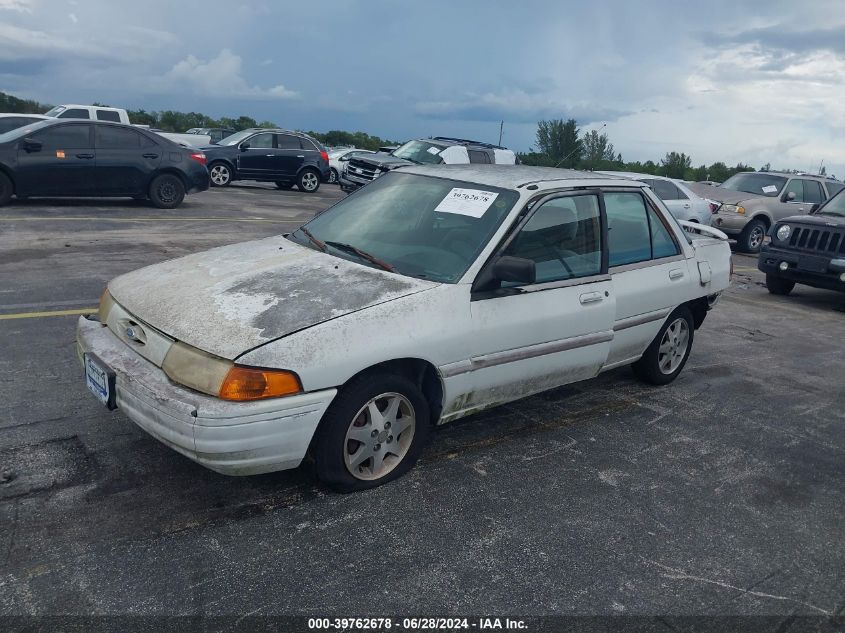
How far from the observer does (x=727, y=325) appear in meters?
8.34

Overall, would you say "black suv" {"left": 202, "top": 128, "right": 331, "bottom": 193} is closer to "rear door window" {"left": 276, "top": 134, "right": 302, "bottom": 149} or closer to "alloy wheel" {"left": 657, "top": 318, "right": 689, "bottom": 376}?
"rear door window" {"left": 276, "top": 134, "right": 302, "bottom": 149}

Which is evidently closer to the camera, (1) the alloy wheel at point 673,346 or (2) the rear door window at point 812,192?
(1) the alloy wheel at point 673,346

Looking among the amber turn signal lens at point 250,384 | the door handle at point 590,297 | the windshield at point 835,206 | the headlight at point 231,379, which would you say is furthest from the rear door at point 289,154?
the amber turn signal lens at point 250,384

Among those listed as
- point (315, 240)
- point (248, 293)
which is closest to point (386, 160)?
point (315, 240)

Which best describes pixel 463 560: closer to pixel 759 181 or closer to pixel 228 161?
pixel 759 181

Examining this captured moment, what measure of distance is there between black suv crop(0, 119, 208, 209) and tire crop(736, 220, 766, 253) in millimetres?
11250

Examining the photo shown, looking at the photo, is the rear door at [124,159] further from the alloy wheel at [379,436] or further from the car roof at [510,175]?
the alloy wheel at [379,436]

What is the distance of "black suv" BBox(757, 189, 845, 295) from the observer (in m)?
9.66

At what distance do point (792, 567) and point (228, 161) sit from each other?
60.5 ft

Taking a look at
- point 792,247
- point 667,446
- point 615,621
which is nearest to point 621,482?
point 667,446

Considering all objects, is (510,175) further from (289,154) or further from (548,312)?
(289,154)

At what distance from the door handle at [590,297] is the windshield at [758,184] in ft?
42.4

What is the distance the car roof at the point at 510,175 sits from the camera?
4543 millimetres

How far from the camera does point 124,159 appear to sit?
12.7m
